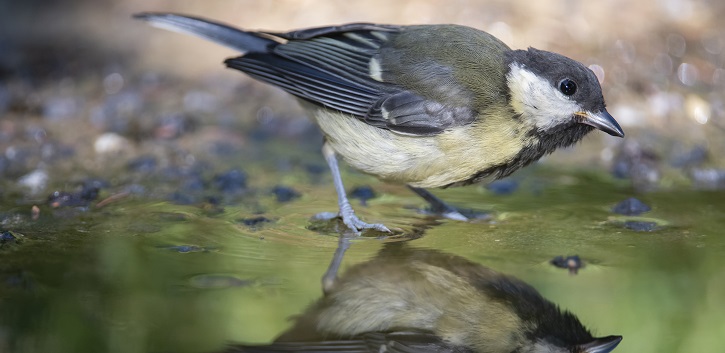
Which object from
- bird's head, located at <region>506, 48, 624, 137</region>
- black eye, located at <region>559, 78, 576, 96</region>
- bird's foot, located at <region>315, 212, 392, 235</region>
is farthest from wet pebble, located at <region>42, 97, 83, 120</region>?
black eye, located at <region>559, 78, 576, 96</region>

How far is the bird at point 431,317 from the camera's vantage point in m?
2.83

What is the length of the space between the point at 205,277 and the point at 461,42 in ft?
5.87

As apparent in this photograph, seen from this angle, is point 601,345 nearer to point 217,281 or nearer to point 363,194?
point 217,281

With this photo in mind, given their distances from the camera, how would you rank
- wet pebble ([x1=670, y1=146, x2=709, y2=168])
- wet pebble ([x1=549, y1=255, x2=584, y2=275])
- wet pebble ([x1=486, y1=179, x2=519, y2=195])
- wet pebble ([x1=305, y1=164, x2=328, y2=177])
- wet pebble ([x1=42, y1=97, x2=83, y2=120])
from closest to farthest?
1. wet pebble ([x1=549, y1=255, x2=584, y2=275])
2. wet pebble ([x1=486, y1=179, x2=519, y2=195])
3. wet pebble ([x1=305, y1=164, x2=328, y2=177])
4. wet pebble ([x1=670, y1=146, x2=709, y2=168])
5. wet pebble ([x1=42, y1=97, x2=83, y2=120])

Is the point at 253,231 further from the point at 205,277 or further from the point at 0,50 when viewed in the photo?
the point at 0,50

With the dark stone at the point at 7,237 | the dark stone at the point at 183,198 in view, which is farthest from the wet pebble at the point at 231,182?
the dark stone at the point at 7,237

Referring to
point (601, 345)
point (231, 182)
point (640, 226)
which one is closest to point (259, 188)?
point (231, 182)

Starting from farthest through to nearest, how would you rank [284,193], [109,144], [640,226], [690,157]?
[690,157] < [109,144] < [284,193] < [640,226]

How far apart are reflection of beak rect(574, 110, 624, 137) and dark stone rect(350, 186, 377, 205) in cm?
129

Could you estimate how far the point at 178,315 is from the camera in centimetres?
293

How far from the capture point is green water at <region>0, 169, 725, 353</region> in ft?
9.36

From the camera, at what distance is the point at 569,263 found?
3570 mm

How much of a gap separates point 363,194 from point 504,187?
81 centimetres

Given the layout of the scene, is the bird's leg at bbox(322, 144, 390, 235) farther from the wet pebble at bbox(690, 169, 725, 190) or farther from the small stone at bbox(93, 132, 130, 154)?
the wet pebble at bbox(690, 169, 725, 190)
